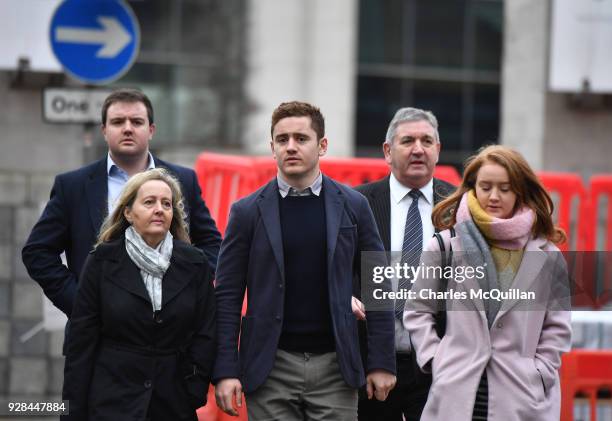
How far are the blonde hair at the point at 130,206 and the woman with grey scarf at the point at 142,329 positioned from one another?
64 millimetres

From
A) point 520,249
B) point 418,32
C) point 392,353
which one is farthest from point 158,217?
point 418,32

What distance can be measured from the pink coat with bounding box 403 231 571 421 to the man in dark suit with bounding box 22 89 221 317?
1.52 metres

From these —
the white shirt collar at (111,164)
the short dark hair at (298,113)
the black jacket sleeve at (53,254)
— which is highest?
the short dark hair at (298,113)

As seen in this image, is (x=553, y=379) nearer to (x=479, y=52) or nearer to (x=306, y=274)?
(x=306, y=274)

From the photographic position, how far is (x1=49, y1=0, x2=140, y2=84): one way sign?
9195mm

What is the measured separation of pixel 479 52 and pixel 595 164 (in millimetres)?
8650

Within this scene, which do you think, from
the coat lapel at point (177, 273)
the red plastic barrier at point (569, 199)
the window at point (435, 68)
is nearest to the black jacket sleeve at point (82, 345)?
the coat lapel at point (177, 273)

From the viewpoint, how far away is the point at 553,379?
5371 mm

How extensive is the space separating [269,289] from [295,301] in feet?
0.40

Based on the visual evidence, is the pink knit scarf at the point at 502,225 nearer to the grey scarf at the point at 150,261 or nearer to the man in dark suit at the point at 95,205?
the grey scarf at the point at 150,261

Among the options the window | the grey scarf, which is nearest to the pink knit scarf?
the grey scarf

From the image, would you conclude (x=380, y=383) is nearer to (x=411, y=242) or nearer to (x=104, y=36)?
(x=411, y=242)

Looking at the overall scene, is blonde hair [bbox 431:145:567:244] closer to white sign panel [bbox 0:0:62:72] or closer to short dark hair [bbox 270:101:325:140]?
short dark hair [bbox 270:101:325:140]

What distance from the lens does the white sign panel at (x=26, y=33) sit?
11531 millimetres
